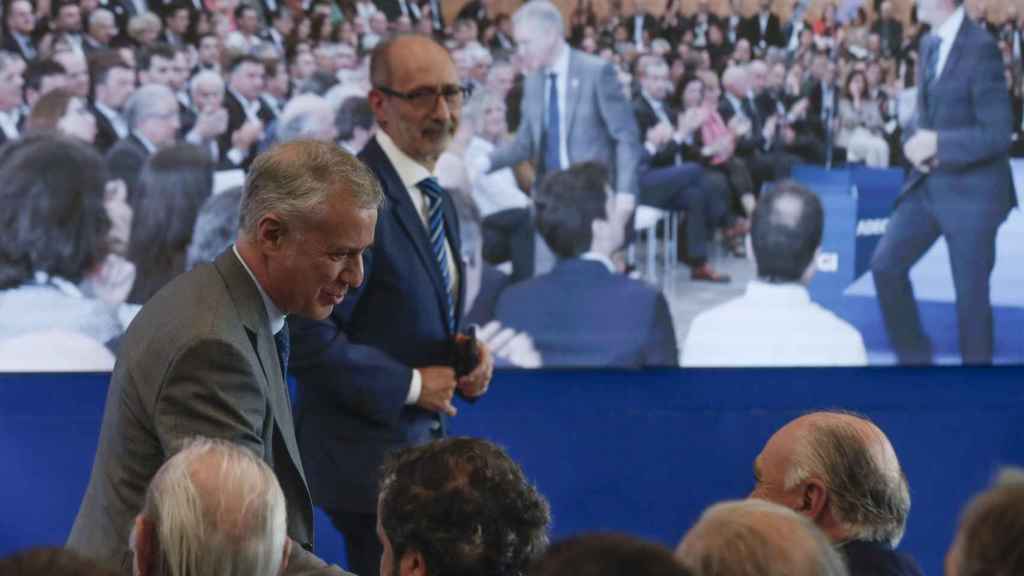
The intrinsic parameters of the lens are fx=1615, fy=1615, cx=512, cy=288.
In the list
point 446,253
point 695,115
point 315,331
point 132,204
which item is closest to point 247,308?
point 315,331

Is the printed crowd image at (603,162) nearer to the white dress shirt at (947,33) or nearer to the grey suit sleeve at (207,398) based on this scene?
the white dress shirt at (947,33)

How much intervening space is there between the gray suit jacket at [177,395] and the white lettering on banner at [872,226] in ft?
9.17

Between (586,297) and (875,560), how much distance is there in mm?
2263

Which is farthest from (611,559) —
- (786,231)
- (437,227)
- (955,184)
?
(955,184)

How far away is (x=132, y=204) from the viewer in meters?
4.54

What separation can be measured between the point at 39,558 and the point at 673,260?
336 cm

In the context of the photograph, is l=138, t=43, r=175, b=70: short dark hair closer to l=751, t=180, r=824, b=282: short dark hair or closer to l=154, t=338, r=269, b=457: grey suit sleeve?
l=751, t=180, r=824, b=282: short dark hair

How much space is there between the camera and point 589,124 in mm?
4738

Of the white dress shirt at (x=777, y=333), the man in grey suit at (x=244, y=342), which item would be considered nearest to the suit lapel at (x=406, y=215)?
the man in grey suit at (x=244, y=342)

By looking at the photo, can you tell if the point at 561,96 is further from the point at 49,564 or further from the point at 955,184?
the point at 49,564

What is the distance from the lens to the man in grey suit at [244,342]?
2.31 meters

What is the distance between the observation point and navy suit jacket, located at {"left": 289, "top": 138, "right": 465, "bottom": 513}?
3287 millimetres

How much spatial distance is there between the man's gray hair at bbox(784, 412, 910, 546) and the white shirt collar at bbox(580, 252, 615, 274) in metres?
2.05

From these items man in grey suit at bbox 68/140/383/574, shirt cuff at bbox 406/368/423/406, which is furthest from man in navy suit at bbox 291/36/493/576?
man in grey suit at bbox 68/140/383/574
